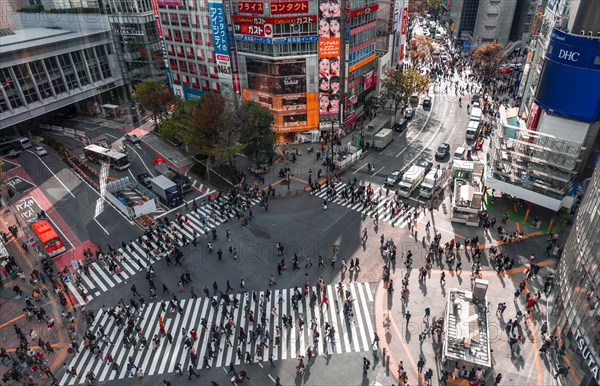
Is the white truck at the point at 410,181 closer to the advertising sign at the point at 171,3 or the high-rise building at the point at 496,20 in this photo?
the advertising sign at the point at 171,3

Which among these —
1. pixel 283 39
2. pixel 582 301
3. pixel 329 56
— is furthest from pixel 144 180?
pixel 582 301

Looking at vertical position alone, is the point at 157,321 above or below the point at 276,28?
below

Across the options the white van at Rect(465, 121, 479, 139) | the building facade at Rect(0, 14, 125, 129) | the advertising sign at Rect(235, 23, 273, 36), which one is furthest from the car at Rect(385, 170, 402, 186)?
the building facade at Rect(0, 14, 125, 129)

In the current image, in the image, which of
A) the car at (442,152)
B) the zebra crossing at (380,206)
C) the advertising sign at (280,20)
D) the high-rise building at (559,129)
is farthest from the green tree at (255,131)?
the high-rise building at (559,129)

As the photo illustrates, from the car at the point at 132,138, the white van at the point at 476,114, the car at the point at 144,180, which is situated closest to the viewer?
the car at the point at 144,180

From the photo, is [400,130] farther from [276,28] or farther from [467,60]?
[467,60]

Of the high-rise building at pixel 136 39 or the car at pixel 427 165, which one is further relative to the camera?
the high-rise building at pixel 136 39

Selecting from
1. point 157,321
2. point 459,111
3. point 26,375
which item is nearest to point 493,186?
point 459,111

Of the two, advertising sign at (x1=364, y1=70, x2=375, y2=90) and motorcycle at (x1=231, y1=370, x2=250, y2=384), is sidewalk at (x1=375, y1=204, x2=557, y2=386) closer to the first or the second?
motorcycle at (x1=231, y1=370, x2=250, y2=384)
